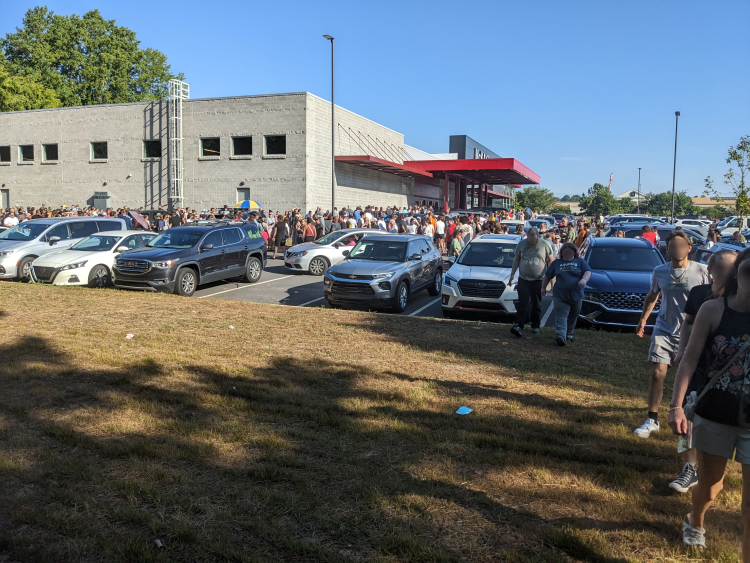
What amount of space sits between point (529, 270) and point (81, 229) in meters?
13.3

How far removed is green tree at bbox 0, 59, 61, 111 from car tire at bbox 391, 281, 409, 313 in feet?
148

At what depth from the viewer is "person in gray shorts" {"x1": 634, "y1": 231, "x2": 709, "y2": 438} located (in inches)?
199

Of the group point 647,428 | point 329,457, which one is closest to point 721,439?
point 647,428

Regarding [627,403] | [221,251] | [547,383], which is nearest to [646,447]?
[627,403]

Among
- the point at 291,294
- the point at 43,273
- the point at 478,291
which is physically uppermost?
the point at 478,291

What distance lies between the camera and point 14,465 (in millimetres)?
→ 4191

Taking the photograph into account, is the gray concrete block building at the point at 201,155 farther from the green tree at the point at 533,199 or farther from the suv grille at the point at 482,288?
the green tree at the point at 533,199

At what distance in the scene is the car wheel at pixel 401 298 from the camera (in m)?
12.2

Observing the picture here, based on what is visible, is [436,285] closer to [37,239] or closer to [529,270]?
[529,270]

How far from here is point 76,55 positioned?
53969 millimetres

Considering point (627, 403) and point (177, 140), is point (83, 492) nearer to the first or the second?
point (627, 403)

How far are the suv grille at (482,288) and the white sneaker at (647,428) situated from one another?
19.5ft

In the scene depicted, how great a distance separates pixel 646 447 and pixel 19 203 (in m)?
41.9

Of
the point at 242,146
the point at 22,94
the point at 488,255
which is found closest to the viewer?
the point at 488,255
